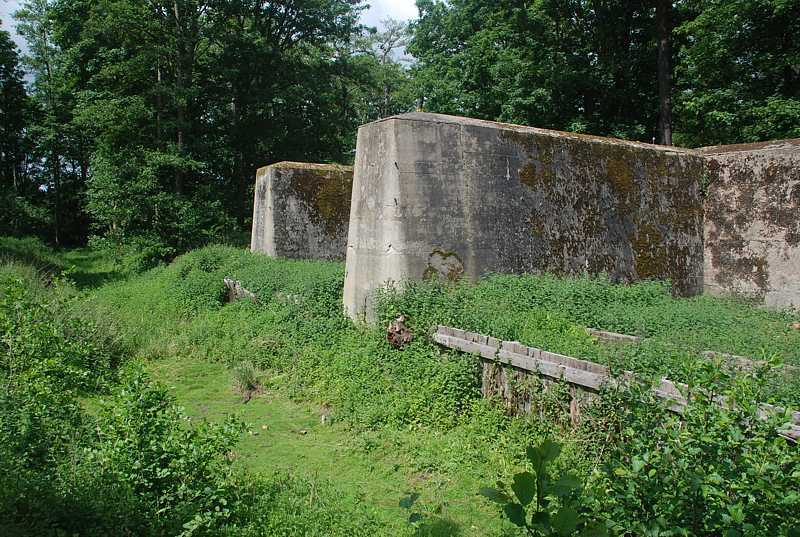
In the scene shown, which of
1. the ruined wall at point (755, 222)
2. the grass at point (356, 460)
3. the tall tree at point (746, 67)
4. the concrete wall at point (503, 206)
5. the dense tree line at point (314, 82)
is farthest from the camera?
the dense tree line at point (314, 82)

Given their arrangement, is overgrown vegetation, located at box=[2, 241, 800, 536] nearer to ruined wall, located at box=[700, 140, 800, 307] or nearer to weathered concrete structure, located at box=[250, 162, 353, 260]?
ruined wall, located at box=[700, 140, 800, 307]

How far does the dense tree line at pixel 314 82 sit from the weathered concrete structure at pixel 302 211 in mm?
5883

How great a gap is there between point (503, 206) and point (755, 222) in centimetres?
480

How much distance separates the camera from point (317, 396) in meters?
6.81

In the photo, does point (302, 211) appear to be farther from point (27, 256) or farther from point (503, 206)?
point (27, 256)

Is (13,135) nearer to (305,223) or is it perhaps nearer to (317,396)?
(305,223)

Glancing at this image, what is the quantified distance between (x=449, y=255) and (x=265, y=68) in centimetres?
1847

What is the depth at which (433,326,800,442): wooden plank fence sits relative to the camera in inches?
156

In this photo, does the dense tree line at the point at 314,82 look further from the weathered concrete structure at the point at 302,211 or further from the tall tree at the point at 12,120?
the weathered concrete structure at the point at 302,211

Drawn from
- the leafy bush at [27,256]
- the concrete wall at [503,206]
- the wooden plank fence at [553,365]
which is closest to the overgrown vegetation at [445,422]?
the wooden plank fence at [553,365]

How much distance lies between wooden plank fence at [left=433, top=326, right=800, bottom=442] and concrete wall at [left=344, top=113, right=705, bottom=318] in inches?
61.3

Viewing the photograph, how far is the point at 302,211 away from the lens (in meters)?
13.8

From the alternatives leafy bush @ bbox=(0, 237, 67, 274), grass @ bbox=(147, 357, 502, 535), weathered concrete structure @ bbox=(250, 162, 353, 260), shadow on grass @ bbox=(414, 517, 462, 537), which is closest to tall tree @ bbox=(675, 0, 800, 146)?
weathered concrete structure @ bbox=(250, 162, 353, 260)

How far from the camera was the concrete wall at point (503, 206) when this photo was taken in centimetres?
736
